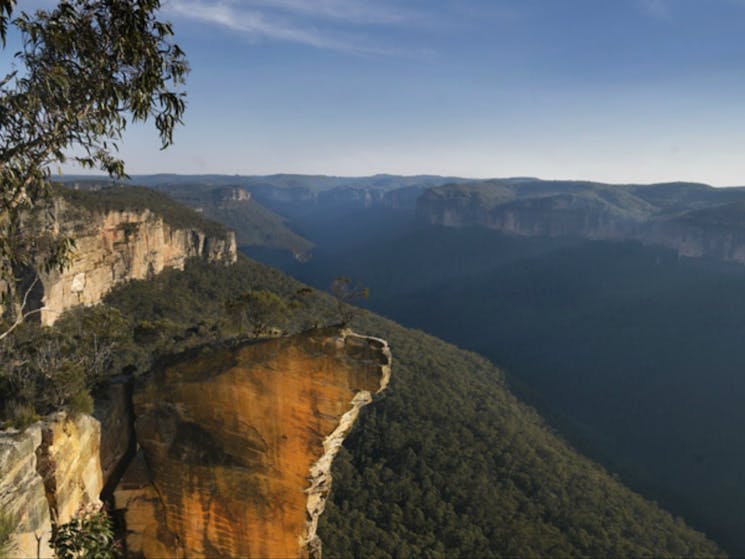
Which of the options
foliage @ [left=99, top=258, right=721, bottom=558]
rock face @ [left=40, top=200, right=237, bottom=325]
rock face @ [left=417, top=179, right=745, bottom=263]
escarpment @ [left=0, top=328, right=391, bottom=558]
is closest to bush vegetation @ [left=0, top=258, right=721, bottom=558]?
foliage @ [left=99, top=258, right=721, bottom=558]

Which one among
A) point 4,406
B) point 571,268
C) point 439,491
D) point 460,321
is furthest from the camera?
point 571,268

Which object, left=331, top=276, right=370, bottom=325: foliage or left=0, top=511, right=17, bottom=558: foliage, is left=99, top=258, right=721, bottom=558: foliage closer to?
left=331, top=276, right=370, bottom=325: foliage

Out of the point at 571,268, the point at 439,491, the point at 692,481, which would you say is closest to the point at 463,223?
the point at 571,268

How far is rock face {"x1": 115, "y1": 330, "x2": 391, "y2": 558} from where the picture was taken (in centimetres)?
1188

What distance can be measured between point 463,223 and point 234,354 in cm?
19298

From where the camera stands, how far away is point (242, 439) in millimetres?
12133

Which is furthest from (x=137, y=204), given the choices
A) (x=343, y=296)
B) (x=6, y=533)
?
(x=6, y=533)

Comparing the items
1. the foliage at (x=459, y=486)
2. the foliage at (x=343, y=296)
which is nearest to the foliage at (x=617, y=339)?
the foliage at (x=459, y=486)

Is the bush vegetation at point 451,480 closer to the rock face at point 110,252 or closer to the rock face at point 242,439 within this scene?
the rock face at point 110,252

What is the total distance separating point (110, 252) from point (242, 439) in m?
43.1

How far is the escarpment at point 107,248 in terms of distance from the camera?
1527 inches

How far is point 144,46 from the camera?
8023 mm

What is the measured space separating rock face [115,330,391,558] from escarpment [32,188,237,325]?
2704cm

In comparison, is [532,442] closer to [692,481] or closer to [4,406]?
[692,481]
